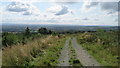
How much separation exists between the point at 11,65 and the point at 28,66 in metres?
0.88

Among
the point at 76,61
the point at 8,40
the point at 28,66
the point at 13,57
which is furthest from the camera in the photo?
the point at 8,40

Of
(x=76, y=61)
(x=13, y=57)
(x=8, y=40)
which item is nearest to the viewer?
(x=13, y=57)

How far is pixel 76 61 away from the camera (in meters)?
10.3

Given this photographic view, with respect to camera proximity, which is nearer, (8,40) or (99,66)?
(99,66)

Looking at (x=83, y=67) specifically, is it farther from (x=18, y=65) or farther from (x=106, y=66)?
(x=18, y=65)

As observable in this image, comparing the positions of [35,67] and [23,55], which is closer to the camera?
[35,67]

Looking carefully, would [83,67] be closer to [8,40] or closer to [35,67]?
[35,67]

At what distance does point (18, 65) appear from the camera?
29.2 feet

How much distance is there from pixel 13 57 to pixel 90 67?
4019 mm

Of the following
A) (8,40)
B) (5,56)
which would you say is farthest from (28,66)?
(8,40)

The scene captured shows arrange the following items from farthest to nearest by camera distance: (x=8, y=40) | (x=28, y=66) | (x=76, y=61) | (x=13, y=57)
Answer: (x=8, y=40)
(x=76, y=61)
(x=13, y=57)
(x=28, y=66)

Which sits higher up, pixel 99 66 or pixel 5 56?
pixel 5 56

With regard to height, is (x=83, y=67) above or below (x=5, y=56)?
below

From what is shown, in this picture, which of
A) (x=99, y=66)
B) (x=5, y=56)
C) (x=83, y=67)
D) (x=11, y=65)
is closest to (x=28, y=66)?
(x=11, y=65)
